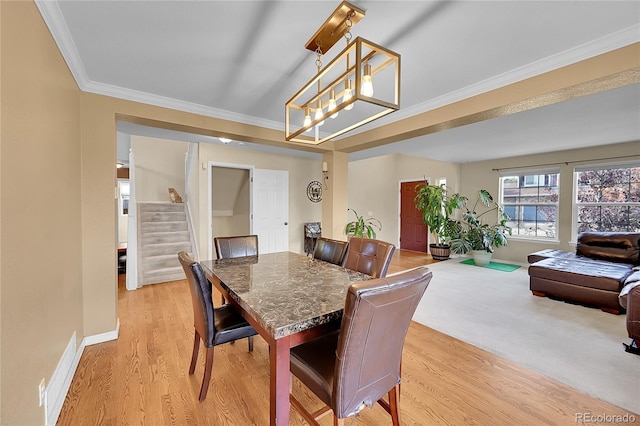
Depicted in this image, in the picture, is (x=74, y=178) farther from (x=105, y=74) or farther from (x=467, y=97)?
(x=467, y=97)

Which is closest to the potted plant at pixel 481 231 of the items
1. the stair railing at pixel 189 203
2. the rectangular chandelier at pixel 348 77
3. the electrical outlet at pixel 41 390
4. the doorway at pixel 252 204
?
the doorway at pixel 252 204

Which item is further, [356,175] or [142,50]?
[356,175]

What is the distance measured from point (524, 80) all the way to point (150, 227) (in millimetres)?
5856

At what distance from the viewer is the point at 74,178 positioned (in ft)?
6.95

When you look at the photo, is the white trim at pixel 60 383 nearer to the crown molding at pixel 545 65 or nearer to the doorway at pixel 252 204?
the doorway at pixel 252 204

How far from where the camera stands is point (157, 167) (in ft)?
21.8

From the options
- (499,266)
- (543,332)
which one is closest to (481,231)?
(499,266)

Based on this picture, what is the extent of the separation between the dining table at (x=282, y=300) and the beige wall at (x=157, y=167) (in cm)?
546

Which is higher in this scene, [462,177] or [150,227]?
[462,177]

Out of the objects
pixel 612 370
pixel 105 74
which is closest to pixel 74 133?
pixel 105 74

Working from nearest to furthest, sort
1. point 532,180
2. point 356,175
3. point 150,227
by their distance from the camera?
point 150,227 → point 532,180 → point 356,175

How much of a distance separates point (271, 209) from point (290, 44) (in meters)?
3.85

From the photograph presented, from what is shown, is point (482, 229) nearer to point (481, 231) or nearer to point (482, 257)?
point (481, 231)

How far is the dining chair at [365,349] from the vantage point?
3.24 ft
